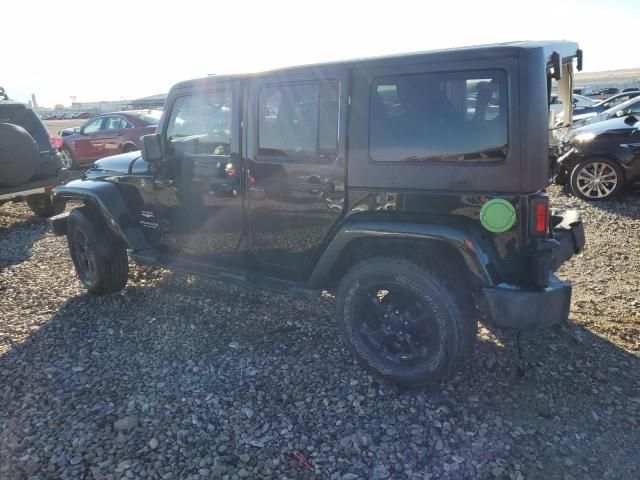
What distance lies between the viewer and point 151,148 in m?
3.79

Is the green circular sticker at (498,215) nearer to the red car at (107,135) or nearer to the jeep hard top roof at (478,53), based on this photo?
the jeep hard top roof at (478,53)

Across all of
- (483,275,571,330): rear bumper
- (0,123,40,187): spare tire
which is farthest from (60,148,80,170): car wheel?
(483,275,571,330): rear bumper

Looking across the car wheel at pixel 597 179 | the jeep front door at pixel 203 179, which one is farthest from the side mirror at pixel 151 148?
the car wheel at pixel 597 179

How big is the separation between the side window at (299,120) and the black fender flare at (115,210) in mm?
1626

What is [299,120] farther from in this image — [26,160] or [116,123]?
[116,123]

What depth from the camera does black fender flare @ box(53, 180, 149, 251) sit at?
14.1 ft

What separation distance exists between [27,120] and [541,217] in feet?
24.7

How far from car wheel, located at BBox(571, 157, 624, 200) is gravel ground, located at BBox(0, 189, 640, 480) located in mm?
3156

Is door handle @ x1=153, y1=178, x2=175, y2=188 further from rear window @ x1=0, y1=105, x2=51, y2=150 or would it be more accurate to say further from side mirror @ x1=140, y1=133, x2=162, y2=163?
rear window @ x1=0, y1=105, x2=51, y2=150

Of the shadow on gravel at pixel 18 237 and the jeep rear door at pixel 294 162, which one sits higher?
the jeep rear door at pixel 294 162

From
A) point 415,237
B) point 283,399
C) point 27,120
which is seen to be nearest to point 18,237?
point 27,120

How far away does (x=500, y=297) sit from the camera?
8.54 feet

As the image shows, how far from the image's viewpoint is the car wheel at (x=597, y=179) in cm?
710

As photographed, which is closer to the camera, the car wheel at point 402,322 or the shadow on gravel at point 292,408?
the shadow on gravel at point 292,408
